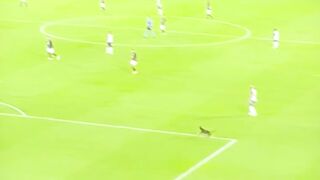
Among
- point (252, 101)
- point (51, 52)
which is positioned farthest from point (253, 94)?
point (51, 52)

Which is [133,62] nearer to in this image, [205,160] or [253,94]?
[253,94]

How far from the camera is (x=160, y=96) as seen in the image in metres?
47.4

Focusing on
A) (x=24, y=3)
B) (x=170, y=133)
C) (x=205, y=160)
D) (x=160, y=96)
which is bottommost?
(x=205, y=160)

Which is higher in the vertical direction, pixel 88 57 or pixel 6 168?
pixel 88 57

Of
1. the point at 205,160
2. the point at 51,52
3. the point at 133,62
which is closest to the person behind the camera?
the point at 205,160

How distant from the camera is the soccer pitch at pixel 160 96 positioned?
35.9 metres

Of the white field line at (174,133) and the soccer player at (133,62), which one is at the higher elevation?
the soccer player at (133,62)

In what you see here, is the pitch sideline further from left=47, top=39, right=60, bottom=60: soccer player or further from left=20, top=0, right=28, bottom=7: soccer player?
left=20, top=0, right=28, bottom=7: soccer player

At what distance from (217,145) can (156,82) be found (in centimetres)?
1290

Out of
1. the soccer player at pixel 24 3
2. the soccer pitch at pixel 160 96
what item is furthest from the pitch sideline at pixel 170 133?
the soccer player at pixel 24 3

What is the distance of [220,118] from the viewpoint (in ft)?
141

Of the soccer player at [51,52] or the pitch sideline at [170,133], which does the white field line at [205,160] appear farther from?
the soccer player at [51,52]

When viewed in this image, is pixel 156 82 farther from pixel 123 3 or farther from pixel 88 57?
pixel 123 3

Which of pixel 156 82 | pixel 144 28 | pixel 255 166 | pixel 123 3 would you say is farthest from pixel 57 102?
pixel 123 3
